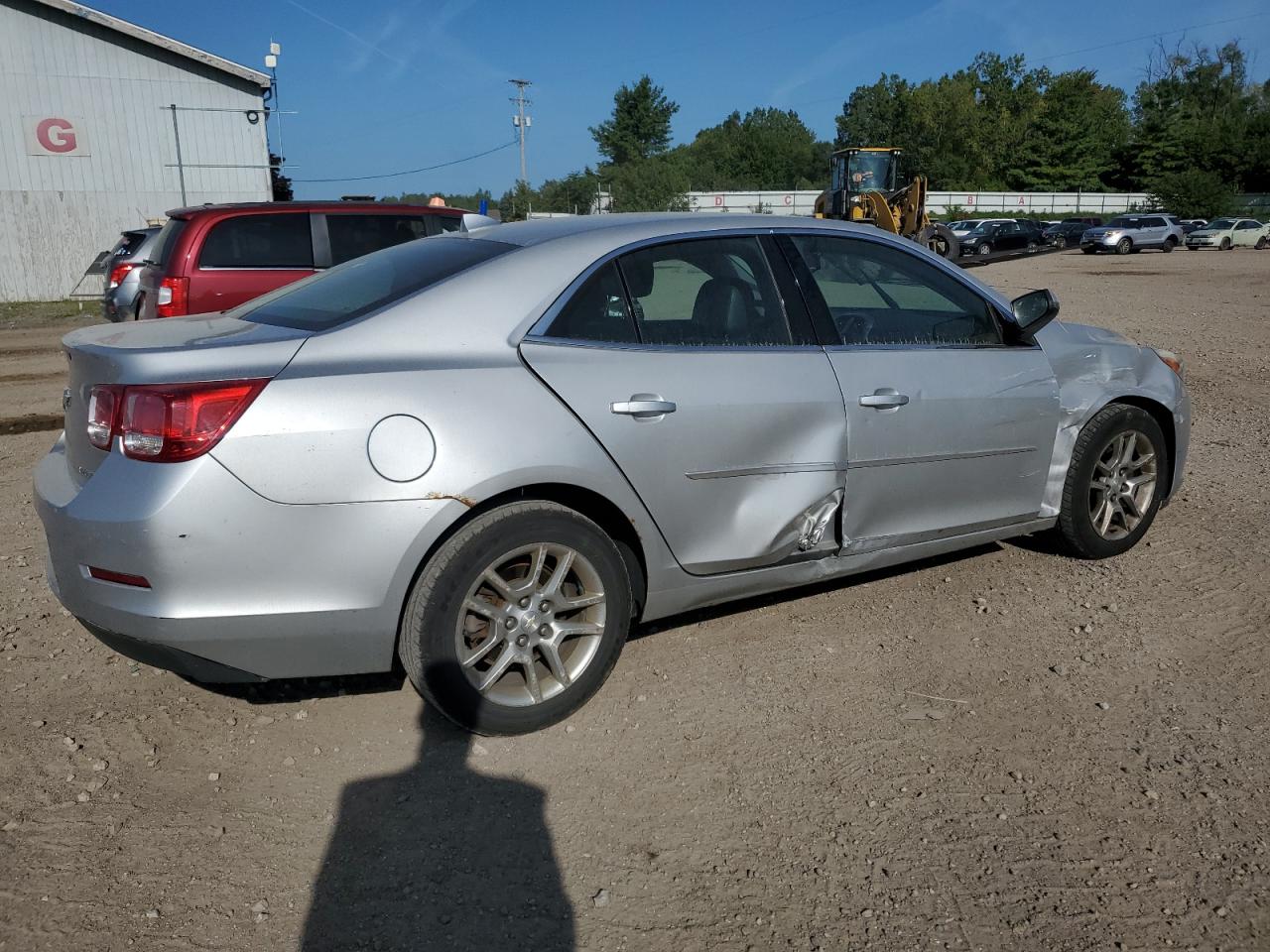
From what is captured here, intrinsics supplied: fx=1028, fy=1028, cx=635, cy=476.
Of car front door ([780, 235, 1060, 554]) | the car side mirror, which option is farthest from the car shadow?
the car side mirror

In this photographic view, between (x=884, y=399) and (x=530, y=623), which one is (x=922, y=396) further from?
(x=530, y=623)

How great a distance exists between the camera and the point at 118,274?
12.8 metres

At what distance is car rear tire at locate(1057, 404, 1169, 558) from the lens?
4.57 metres

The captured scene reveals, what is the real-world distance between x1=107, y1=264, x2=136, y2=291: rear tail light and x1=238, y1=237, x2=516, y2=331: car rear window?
1000 cm

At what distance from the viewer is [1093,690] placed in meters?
3.66

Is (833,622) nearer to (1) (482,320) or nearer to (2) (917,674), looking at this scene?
(2) (917,674)

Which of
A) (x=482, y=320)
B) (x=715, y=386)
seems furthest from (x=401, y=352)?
(x=715, y=386)

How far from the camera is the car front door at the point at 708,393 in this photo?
3.34 meters

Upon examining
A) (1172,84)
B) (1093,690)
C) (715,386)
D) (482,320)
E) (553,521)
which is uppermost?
(1172,84)

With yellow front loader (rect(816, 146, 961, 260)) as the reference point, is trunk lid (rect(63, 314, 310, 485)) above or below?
below

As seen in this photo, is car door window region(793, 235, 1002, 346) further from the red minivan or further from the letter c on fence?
the letter c on fence

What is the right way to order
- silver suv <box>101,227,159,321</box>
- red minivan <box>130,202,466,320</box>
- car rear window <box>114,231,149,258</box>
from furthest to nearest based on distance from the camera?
car rear window <box>114,231,149,258</box>, silver suv <box>101,227,159,321</box>, red minivan <box>130,202,466,320</box>

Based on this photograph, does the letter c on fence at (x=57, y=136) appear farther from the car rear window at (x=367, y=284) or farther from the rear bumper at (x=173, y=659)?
the rear bumper at (x=173, y=659)

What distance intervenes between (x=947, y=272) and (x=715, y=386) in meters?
1.42
